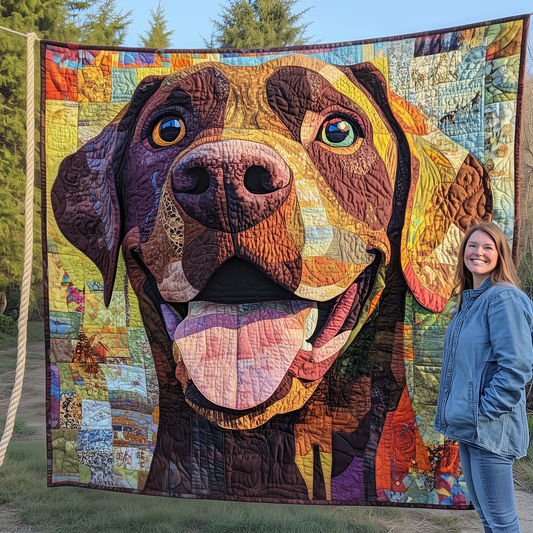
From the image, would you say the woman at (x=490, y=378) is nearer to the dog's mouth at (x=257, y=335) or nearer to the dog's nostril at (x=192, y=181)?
the dog's mouth at (x=257, y=335)

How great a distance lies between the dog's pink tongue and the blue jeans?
0.82 metres

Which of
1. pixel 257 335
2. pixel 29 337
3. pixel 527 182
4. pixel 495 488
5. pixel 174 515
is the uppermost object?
pixel 527 182

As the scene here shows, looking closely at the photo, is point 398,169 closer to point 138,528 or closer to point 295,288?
point 295,288

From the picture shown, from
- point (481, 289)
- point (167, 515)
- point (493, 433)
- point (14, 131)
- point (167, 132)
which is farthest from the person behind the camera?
point (14, 131)

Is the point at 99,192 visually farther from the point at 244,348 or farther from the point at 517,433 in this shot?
the point at 517,433

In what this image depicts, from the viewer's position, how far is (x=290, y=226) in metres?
1.87

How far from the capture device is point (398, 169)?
6.32 feet

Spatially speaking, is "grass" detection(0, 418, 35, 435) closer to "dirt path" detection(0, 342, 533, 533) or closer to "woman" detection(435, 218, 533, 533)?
"dirt path" detection(0, 342, 533, 533)

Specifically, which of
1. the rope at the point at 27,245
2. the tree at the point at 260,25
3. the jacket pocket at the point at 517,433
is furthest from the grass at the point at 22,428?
the tree at the point at 260,25

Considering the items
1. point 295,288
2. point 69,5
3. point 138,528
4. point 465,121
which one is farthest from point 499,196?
point 69,5

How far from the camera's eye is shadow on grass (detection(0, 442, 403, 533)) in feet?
6.91

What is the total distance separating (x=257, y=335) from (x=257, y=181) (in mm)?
673

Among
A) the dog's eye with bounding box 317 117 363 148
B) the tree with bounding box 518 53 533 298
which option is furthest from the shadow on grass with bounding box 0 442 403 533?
the tree with bounding box 518 53 533 298

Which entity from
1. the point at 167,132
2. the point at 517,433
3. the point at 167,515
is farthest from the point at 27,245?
the point at 517,433
